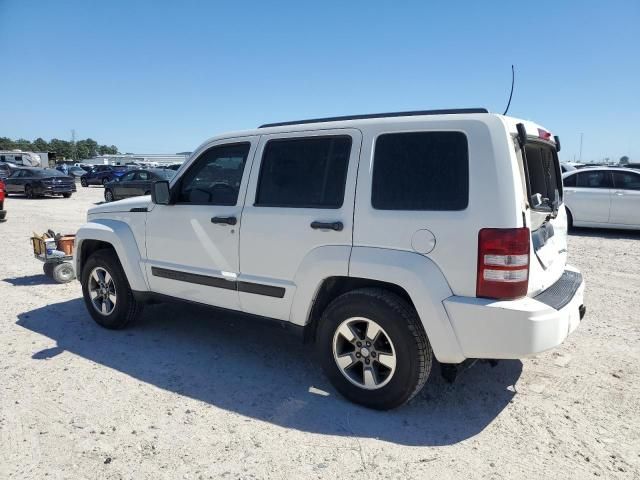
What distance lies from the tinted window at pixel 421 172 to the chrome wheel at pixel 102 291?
314cm

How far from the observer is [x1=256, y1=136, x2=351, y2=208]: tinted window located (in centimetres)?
343

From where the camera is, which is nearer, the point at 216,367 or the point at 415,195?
the point at 415,195

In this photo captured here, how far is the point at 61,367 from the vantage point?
4051mm

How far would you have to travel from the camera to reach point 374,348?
3.27 m

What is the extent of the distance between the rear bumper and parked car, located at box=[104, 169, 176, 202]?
19.7 m

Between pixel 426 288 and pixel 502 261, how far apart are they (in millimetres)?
475

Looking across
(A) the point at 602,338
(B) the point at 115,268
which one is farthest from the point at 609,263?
(B) the point at 115,268

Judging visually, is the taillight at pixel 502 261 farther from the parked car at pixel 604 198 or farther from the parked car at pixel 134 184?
the parked car at pixel 134 184

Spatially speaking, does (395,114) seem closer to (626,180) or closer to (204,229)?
(204,229)

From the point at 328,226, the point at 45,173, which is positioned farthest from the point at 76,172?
the point at 328,226

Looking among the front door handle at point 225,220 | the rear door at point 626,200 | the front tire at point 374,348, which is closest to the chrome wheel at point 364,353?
the front tire at point 374,348

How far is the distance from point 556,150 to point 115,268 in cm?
430

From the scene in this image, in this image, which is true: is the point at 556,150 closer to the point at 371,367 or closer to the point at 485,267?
the point at 485,267

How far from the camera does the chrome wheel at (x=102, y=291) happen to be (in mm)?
4953
